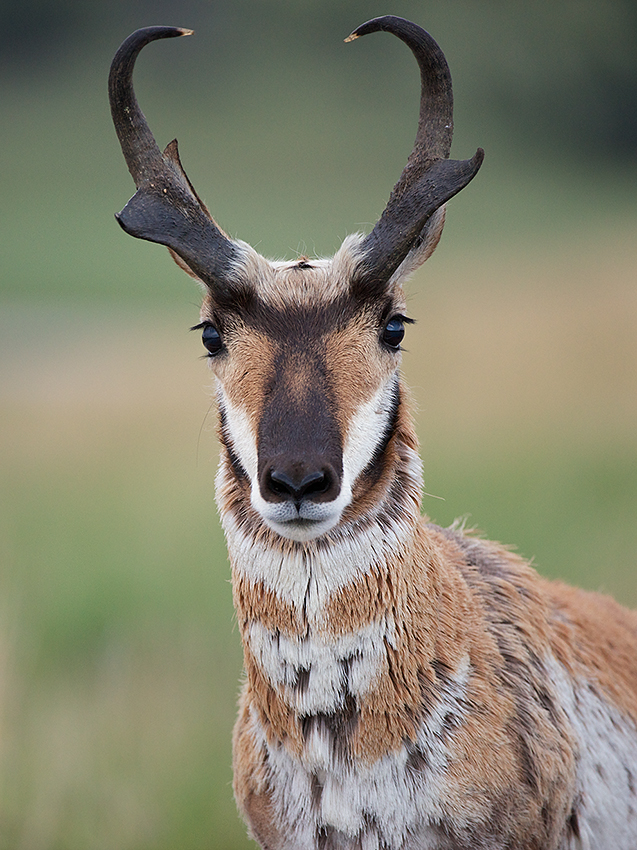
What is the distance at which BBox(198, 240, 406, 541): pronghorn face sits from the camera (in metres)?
4.22

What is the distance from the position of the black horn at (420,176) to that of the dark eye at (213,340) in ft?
3.02

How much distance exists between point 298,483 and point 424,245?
2.00 m

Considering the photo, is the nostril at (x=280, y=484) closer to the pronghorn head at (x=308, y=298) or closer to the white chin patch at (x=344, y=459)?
the white chin patch at (x=344, y=459)

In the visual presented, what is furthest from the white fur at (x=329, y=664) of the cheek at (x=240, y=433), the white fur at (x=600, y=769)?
the white fur at (x=600, y=769)

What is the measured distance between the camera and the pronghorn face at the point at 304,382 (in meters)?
4.22

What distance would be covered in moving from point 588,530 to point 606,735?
8.48 metres

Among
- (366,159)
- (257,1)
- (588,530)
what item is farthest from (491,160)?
(588,530)

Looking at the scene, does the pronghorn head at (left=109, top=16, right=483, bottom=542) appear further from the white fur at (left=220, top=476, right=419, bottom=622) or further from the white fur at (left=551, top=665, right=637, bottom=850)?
the white fur at (left=551, top=665, right=637, bottom=850)

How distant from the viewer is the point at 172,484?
49.8 feet

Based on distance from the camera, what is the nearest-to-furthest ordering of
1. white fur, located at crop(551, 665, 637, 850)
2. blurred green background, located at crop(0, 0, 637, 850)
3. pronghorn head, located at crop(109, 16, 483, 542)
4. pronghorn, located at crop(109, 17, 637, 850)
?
pronghorn head, located at crop(109, 16, 483, 542) < pronghorn, located at crop(109, 17, 637, 850) < white fur, located at crop(551, 665, 637, 850) < blurred green background, located at crop(0, 0, 637, 850)

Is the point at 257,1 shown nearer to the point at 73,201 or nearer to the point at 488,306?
the point at 73,201

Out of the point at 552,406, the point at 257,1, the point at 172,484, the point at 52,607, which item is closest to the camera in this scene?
the point at 52,607

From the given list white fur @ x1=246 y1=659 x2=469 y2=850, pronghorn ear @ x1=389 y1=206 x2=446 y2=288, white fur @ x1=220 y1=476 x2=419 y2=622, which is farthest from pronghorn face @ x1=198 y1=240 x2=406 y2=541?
white fur @ x1=246 y1=659 x2=469 y2=850

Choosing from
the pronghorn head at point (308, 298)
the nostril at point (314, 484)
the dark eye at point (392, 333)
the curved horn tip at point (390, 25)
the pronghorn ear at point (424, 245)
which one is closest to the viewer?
the nostril at point (314, 484)
